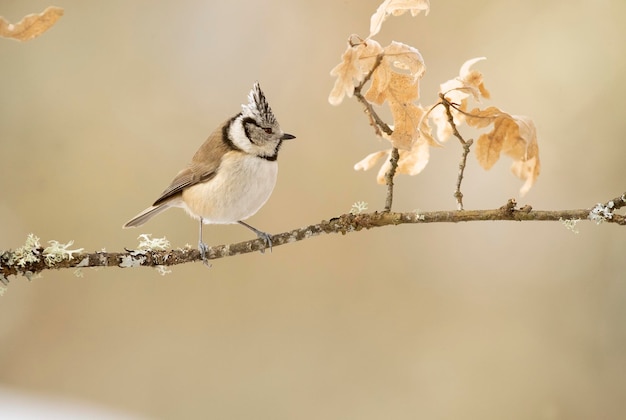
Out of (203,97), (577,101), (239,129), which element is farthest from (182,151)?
(577,101)

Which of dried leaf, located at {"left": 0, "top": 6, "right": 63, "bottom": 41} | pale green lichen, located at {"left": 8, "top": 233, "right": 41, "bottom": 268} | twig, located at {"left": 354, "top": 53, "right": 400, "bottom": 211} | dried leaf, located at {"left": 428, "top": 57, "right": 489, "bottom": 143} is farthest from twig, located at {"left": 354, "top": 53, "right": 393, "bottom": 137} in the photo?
pale green lichen, located at {"left": 8, "top": 233, "right": 41, "bottom": 268}

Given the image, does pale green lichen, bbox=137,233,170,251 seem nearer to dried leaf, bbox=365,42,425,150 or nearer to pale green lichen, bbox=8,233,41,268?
pale green lichen, bbox=8,233,41,268

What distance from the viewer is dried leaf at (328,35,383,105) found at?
0.91 m

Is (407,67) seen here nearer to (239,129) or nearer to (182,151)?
(239,129)

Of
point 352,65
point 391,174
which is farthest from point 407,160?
point 352,65

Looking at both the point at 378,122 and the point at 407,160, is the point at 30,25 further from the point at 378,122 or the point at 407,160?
the point at 407,160

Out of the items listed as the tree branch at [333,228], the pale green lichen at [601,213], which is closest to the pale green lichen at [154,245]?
the tree branch at [333,228]

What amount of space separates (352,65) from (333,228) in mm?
276

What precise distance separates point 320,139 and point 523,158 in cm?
128

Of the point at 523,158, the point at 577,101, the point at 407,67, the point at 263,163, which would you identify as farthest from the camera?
the point at 577,101

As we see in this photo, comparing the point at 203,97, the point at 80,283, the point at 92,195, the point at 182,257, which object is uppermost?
the point at 203,97

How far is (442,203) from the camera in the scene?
227 cm

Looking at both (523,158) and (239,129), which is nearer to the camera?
(523,158)

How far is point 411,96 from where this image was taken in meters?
0.96
